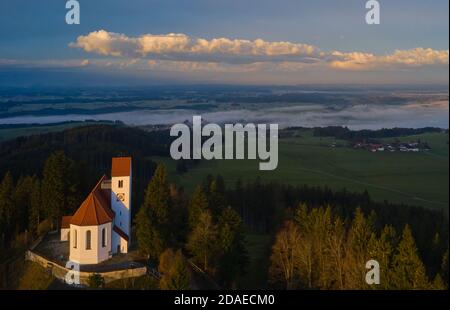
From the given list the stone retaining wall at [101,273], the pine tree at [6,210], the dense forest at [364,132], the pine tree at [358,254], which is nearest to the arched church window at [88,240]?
the stone retaining wall at [101,273]

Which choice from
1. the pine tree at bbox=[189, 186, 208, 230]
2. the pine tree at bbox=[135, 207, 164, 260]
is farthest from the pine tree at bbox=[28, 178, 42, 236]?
the pine tree at bbox=[189, 186, 208, 230]

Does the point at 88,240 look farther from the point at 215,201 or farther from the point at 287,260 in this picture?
the point at 287,260

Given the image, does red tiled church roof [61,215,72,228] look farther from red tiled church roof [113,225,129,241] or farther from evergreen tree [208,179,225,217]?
evergreen tree [208,179,225,217]

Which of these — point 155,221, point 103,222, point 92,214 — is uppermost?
point 92,214

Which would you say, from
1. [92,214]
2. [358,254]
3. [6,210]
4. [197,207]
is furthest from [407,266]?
[6,210]
